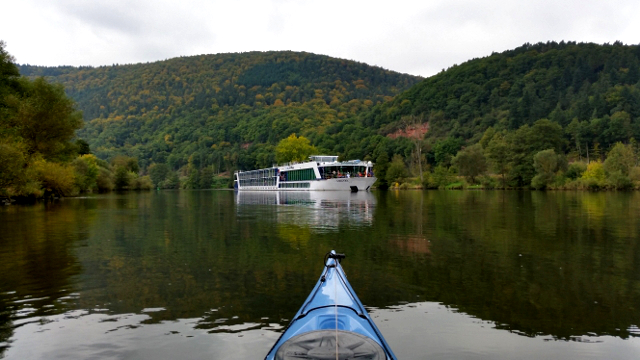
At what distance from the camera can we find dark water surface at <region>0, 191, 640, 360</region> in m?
6.59

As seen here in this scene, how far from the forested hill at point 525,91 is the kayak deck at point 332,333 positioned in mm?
115188

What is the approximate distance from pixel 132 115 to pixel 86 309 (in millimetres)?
189255

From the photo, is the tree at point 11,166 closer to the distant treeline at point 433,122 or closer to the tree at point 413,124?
the distant treeline at point 433,122

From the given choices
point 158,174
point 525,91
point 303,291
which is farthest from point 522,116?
point 303,291

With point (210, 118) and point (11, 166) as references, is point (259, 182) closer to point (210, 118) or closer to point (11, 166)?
point (210, 118)

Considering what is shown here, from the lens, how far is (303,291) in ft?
30.4

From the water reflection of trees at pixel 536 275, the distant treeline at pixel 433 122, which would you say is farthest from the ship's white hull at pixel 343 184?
the water reflection of trees at pixel 536 275

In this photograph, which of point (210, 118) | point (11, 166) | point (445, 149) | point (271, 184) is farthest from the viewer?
point (210, 118)

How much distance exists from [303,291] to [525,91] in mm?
140695

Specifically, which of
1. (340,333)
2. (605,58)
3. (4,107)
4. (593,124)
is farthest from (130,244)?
(605,58)

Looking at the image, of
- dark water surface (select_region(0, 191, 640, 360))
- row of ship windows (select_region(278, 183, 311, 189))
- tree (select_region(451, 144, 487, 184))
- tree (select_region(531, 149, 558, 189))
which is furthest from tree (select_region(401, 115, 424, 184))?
dark water surface (select_region(0, 191, 640, 360))

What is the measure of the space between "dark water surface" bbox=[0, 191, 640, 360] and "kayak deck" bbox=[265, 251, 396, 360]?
1.11 meters

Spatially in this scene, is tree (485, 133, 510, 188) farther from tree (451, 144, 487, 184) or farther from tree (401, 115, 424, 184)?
tree (401, 115, 424, 184)

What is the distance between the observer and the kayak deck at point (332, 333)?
4.67 meters
